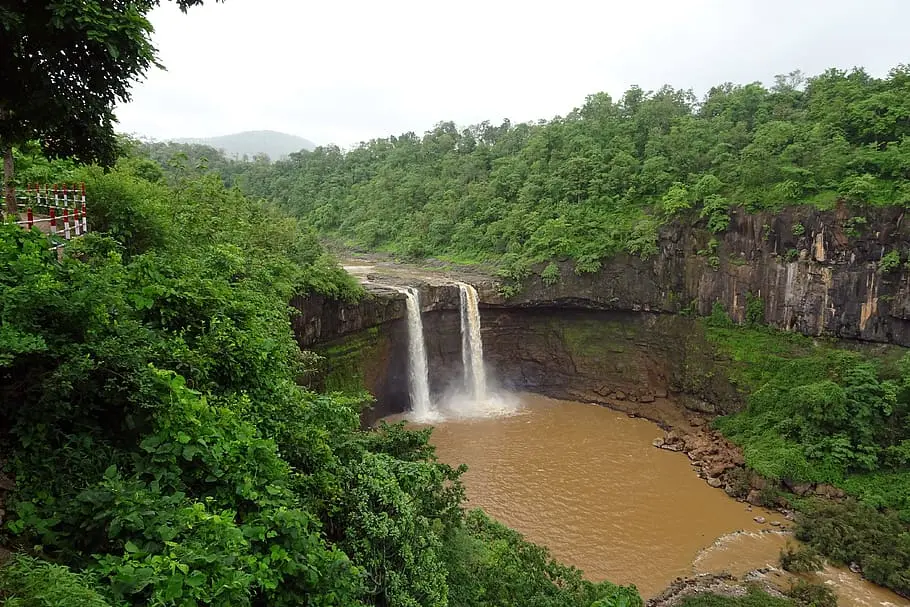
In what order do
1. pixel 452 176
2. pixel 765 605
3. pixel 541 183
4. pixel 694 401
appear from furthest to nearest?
pixel 452 176 → pixel 541 183 → pixel 694 401 → pixel 765 605

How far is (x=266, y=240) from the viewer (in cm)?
1584

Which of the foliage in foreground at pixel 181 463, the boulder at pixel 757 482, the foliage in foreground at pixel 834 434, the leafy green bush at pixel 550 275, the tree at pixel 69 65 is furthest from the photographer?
the leafy green bush at pixel 550 275

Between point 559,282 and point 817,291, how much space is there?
9.04 m

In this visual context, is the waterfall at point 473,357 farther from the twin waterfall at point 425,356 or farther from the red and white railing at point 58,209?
the red and white railing at point 58,209

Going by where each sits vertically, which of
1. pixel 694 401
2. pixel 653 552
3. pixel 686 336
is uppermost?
pixel 686 336

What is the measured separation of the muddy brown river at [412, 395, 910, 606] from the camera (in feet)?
40.9

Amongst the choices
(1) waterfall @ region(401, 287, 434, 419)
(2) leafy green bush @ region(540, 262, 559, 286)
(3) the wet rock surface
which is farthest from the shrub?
(2) leafy green bush @ region(540, 262, 559, 286)

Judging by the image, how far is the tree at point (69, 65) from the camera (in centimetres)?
454

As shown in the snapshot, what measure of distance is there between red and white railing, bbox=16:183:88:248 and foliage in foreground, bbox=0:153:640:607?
4.46ft

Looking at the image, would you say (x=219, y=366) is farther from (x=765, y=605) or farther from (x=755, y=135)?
(x=755, y=135)

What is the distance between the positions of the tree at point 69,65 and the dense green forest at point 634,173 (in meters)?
16.7

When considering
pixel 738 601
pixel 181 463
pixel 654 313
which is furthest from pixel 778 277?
pixel 181 463

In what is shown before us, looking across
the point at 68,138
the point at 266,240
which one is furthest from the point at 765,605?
→ the point at 266,240

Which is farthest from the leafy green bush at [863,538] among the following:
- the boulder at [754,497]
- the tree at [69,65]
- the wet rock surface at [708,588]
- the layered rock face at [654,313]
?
the tree at [69,65]
